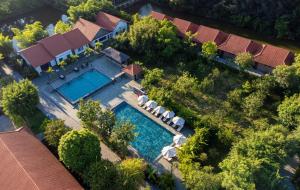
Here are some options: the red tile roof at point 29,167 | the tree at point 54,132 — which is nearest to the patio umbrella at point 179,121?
the tree at point 54,132

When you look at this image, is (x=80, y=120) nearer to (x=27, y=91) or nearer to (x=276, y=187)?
(x=27, y=91)

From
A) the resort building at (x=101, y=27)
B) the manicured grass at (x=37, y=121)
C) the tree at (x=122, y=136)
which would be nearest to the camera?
the tree at (x=122, y=136)

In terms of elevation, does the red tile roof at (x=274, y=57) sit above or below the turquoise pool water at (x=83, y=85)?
above

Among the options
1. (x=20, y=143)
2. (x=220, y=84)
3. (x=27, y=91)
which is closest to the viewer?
(x=20, y=143)

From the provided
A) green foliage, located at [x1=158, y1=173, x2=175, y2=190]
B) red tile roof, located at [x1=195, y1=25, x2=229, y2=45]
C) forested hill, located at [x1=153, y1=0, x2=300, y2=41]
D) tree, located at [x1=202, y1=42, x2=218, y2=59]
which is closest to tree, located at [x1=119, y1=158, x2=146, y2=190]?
green foliage, located at [x1=158, y1=173, x2=175, y2=190]

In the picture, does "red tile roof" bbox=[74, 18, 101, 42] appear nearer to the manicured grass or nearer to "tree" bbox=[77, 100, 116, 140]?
the manicured grass

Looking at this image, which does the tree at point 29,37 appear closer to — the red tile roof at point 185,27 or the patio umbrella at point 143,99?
the patio umbrella at point 143,99

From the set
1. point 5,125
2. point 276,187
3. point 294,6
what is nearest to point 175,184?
point 276,187
